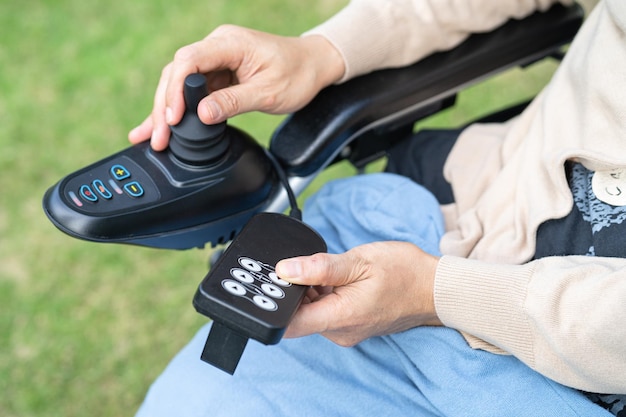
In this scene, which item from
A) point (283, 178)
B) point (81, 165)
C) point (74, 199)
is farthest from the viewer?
point (81, 165)

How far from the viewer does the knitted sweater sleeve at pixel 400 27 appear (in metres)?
0.87

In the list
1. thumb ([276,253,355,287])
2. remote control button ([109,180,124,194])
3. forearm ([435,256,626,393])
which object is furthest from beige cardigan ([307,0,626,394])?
remote control button ([109,180,124,194])

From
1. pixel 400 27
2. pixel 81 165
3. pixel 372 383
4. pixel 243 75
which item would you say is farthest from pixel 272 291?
pixel 81 165

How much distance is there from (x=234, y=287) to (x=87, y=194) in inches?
8.7

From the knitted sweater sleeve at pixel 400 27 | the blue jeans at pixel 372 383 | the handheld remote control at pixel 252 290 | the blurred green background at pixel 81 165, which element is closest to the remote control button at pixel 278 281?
the handheld remote control at pixel 252 290

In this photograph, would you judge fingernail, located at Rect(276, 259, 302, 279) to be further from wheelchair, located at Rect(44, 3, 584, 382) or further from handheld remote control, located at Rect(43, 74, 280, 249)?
handheld remote control, located at Rect(43, 74, 280, 249)

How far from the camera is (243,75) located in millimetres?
838

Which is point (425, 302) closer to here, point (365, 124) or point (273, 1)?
point (365, 124)

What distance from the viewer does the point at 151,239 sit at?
76cm

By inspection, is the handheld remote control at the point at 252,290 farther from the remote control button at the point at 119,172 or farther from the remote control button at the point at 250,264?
the remote control button at the point at 119,172

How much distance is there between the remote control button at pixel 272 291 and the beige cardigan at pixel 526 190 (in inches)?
7.0

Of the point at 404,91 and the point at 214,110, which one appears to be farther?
the point at 404,91

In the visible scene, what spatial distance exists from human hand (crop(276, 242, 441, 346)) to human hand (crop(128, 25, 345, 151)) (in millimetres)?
215

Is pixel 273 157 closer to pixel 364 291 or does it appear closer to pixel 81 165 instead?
pixel 364 291
